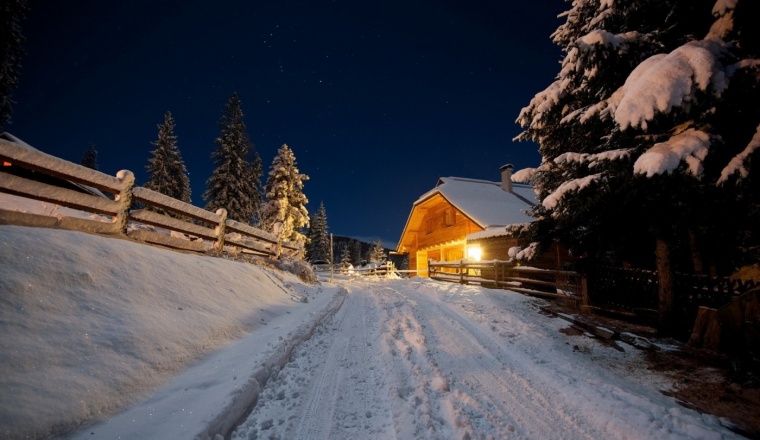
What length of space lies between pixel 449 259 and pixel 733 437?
72.3ft

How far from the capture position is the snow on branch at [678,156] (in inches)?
145

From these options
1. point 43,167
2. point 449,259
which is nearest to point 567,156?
point 43,167

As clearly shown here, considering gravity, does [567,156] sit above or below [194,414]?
above

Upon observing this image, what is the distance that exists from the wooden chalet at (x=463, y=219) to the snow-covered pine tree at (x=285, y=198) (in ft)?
32.2

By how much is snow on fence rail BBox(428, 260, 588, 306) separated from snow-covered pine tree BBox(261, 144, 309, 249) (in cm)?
1342

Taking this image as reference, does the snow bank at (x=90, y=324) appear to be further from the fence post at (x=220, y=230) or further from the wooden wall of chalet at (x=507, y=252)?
the wooden wall of chalet at (x=507, y=252)

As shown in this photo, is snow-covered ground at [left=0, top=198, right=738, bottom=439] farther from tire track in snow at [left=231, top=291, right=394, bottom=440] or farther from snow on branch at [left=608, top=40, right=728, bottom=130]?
snow on branch at [left=608, top=40, right=728, bottom=130]

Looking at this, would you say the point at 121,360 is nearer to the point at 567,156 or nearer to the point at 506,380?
the point at 506,380

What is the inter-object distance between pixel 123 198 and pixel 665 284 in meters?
10.8

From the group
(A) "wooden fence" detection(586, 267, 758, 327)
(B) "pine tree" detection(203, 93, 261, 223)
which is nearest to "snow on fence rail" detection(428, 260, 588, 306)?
(A) "wooden fence" detection(586, 267, 758, 327)

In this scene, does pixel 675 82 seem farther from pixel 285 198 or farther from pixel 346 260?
pixel 346 260

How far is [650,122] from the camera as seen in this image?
145 inches

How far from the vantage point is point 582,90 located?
6.39 meters

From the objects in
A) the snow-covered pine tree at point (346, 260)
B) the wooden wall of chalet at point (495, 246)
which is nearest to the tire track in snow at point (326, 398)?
the wooden wall of chalet at point (495, 246)
